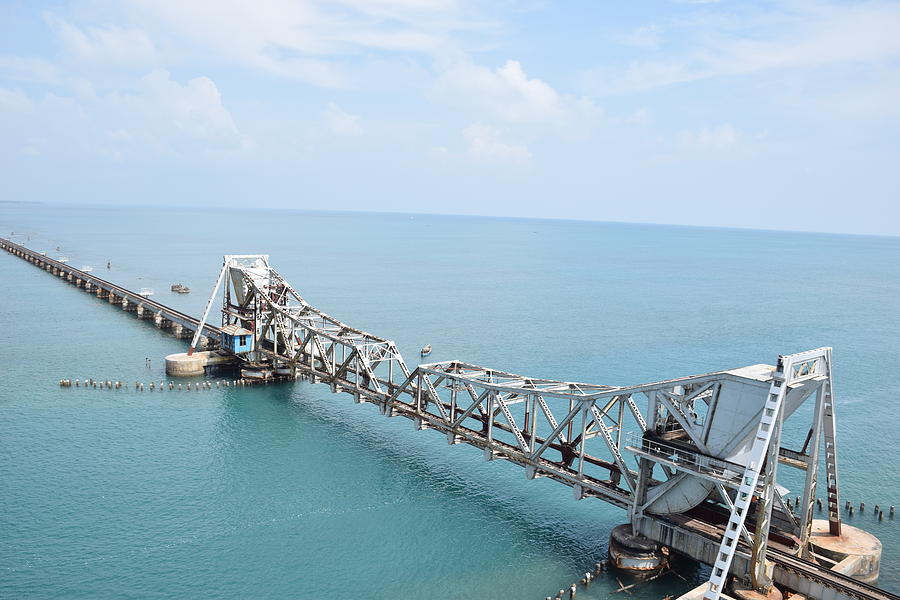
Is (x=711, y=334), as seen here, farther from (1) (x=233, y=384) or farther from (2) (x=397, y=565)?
(2) (x=397, y=565)

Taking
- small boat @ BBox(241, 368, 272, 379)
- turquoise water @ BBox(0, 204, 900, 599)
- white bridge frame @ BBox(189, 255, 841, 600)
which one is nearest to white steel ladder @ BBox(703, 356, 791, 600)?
white bridge frame @ BBox(189, 255, 841, 600)

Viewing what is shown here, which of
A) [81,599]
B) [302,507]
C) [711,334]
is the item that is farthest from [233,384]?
[711,334]

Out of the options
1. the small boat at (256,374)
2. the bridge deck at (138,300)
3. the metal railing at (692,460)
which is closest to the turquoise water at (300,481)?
the small boat at (256,374)

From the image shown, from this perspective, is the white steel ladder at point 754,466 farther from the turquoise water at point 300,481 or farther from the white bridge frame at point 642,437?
the turquoise water at point 300,481

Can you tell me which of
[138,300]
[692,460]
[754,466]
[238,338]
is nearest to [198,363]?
[238,338]

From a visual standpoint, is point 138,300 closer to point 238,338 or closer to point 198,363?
point 198,363

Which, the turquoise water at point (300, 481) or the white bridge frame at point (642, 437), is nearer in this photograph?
the white bridge frame at point (642, 437)
